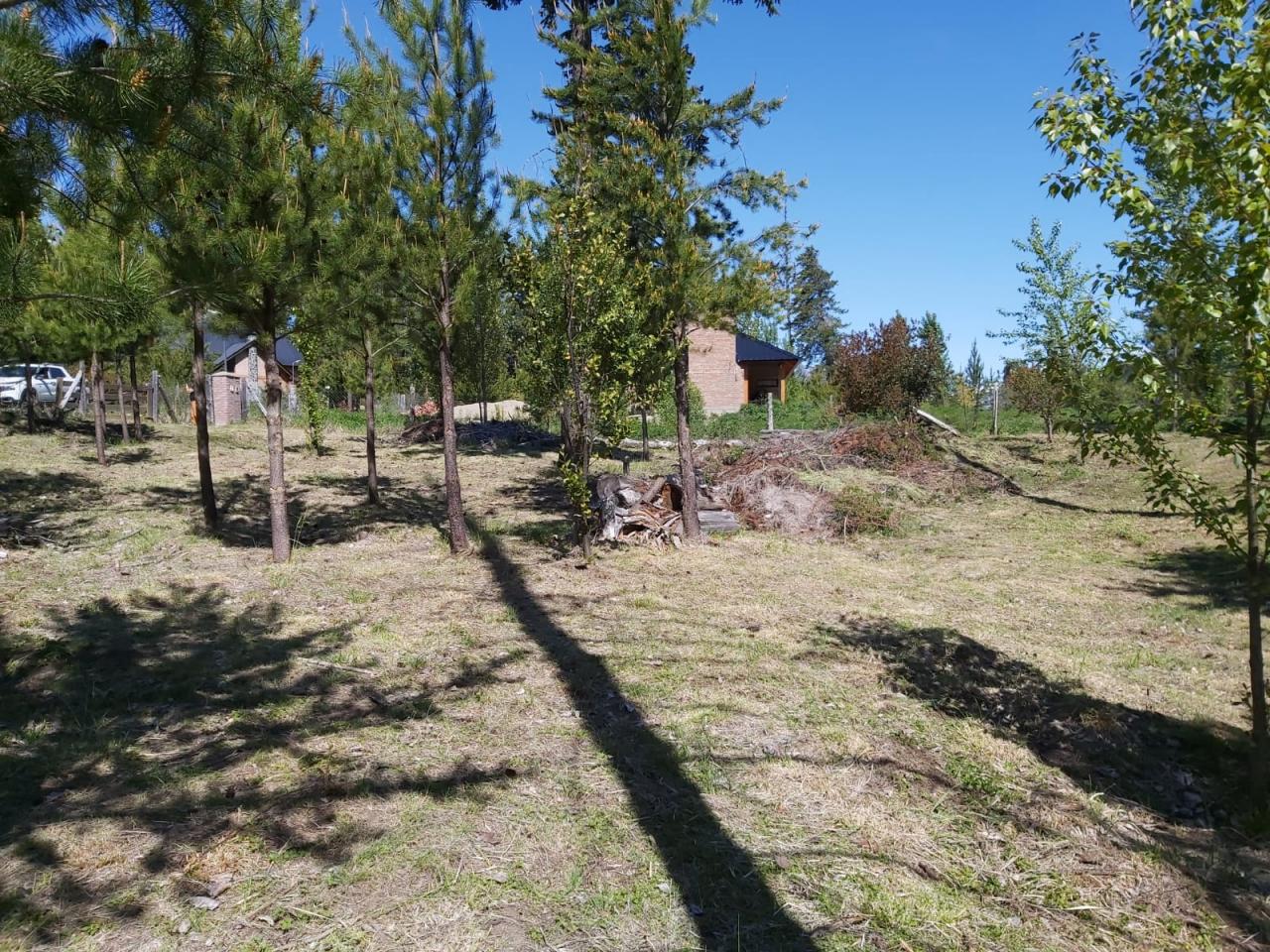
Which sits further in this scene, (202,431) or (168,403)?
(168,403)

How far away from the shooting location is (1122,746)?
504cm

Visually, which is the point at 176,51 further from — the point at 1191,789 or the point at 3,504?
the point at 3,504

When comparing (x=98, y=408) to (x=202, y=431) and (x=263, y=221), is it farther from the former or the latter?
(x=263, y=221)

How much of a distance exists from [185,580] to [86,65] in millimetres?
5703

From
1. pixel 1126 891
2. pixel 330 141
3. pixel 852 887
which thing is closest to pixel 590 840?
pixel 852 887

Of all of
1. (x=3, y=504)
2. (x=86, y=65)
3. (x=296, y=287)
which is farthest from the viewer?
(x=3, y=504)

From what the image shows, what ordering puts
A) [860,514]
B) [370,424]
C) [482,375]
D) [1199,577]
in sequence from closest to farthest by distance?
[1199,577], [860,514], [370,424], [482,375]

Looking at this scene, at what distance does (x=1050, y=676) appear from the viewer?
6.13 metres

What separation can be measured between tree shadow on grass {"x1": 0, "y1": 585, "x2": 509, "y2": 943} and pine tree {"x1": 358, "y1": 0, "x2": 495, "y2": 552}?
11.8 ft

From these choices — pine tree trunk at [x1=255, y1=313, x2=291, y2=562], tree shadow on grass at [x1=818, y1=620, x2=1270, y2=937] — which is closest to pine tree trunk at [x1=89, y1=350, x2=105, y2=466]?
pine tree trunk at [x1=255, y1=313, x2=291, y2=562]

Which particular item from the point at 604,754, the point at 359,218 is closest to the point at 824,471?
the point at 359,218

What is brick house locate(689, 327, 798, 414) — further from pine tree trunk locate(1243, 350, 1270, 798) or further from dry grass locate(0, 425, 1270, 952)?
pine tree trunk locate(1243, 350, 1270, 798)

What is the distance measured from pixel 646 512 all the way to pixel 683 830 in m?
7.24

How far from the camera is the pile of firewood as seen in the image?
10.6 metres
